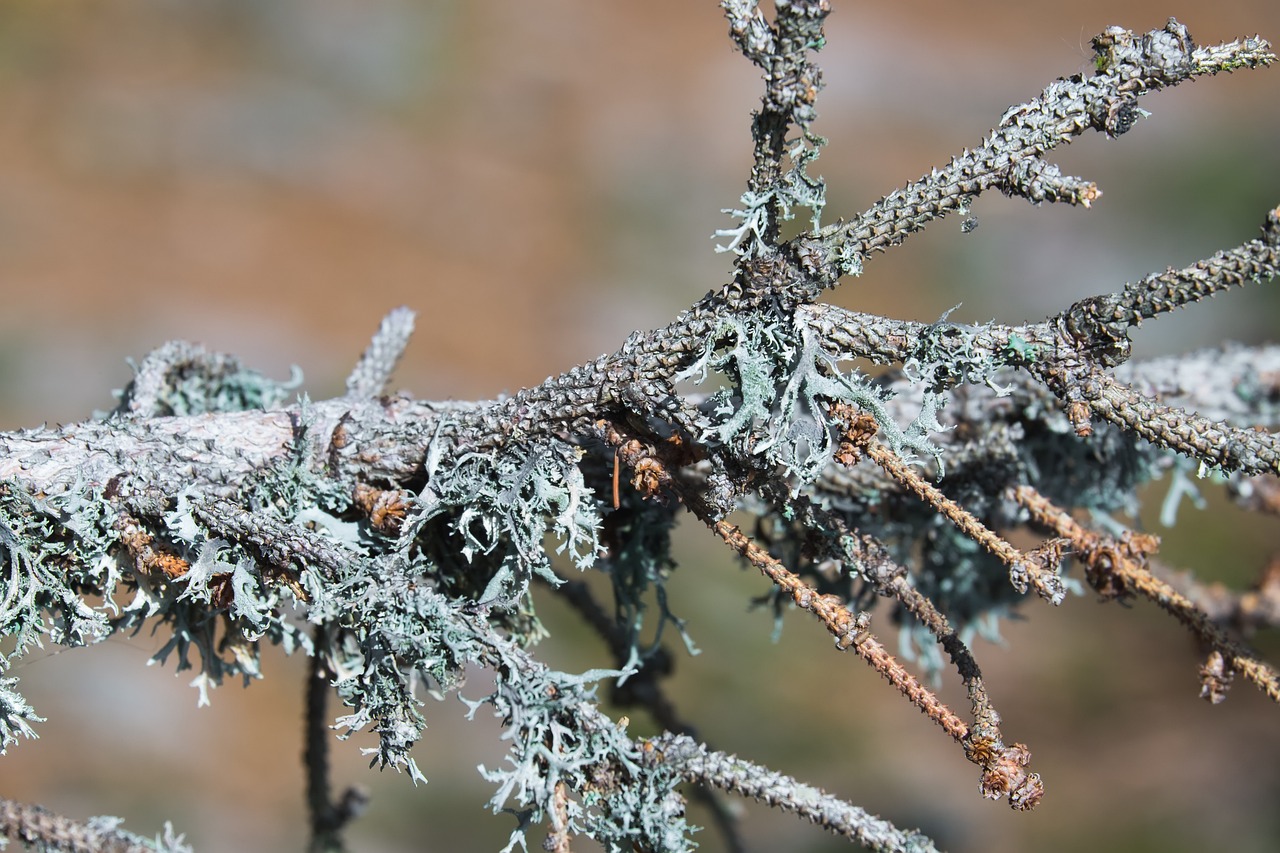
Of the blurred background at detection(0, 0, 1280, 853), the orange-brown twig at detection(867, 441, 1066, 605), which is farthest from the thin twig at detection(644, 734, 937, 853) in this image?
the blurred background at detection(0, 0, 1280, 853)

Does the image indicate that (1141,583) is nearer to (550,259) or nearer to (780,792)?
(780,792)

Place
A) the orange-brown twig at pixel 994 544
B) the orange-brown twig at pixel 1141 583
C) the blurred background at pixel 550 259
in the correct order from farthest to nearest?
the blurred background at pixel 550 259 → the orange-brown twig at pixel 1141 583 → the orange-brown twig at pixel 994 544

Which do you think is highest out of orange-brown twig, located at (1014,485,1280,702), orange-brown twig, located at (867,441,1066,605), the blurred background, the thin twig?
the blurred background

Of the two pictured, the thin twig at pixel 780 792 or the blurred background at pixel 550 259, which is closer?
the thin twig at pixel 780 792

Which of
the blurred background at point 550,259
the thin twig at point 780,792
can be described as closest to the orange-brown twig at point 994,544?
the thin twig at point 780,792

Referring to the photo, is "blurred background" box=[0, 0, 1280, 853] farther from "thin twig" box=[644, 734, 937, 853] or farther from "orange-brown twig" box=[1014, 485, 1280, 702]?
"orange-brown twig" box=[1014, 485, 1280, 702]

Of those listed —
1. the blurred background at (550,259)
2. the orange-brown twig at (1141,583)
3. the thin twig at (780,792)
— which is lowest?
the thin twig at (780,792)

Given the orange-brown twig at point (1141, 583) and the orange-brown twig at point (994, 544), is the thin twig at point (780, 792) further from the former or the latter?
the orange-brown twig at point (1141, 583)

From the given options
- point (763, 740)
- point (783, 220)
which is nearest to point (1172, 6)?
point (763, 740)
